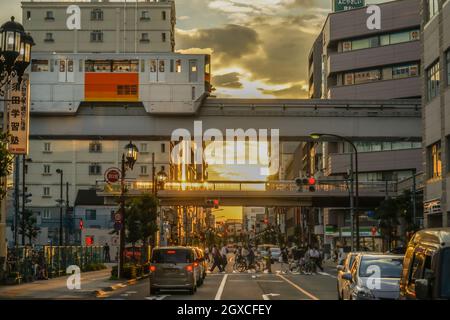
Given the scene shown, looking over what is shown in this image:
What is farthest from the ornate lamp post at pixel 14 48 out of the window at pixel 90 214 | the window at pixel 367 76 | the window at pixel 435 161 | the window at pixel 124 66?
the window at pixel 90 214

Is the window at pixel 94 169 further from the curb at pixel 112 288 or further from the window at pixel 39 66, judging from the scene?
the curb at pixel 112 288

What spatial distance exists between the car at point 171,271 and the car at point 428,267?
19.5m

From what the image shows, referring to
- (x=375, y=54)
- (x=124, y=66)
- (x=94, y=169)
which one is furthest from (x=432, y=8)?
(x=94, y=169)

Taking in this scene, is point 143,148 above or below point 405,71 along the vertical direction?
below

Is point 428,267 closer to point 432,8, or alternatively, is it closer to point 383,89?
point 432,8

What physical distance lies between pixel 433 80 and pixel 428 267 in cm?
3787

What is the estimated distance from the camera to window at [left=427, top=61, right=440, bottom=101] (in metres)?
45.2

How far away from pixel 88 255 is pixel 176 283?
27440 millimetres

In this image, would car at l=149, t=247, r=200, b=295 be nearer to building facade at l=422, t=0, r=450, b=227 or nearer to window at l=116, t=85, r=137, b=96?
building facade at l=422, t=0, r=450, b=227

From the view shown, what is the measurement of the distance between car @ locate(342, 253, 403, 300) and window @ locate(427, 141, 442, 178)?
2592cm

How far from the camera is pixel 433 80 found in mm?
46469

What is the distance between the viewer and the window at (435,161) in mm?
45094
